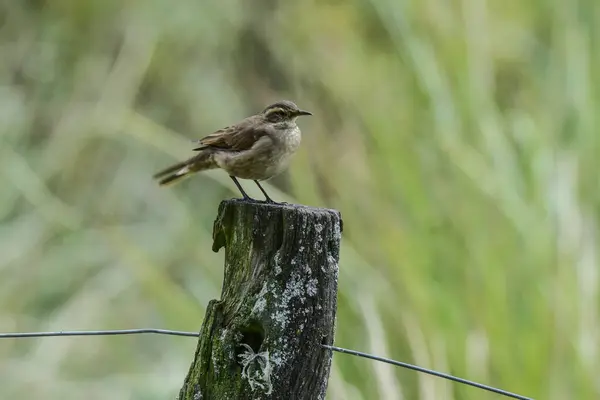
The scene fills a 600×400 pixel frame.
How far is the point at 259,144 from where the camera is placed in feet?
7.58

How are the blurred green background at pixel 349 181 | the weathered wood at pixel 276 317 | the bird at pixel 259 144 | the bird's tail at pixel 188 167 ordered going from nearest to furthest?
the weathered wood at pixel 276 317 < the bird at pixel 259 144 < the bird's tail at pixel 188 167 < the blurred green background at pixel 349 181

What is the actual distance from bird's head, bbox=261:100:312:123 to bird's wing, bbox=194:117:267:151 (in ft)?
0.18

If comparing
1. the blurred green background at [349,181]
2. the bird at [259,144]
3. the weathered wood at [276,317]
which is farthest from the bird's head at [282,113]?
the weathered wood at [276,317]

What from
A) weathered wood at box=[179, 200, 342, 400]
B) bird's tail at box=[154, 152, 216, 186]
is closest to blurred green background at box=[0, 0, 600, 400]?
bird's tail at box=[154, 152, 216, 186]

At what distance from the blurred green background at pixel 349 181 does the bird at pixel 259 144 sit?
0.56m

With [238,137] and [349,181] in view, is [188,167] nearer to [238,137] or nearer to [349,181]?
[238,137]

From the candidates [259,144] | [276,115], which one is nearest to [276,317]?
[259,144]

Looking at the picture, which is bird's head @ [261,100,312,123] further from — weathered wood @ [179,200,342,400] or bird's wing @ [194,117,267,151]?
weathered wood @ [179,200,342,400]

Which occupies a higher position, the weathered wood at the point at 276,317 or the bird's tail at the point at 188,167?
the bird's tail at the point at 188,167

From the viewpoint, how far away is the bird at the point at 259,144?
2.32m

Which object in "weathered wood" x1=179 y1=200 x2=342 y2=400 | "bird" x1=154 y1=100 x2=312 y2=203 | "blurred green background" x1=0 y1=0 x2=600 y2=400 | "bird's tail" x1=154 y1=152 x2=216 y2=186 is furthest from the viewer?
"blurred green background" x1=0 y1=0 x2=600 y2=400

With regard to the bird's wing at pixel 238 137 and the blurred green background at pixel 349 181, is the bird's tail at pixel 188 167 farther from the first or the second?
the blurred green background at pixel 349 181

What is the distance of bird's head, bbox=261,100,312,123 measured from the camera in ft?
7.89

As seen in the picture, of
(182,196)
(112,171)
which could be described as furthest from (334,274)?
(112,171)
